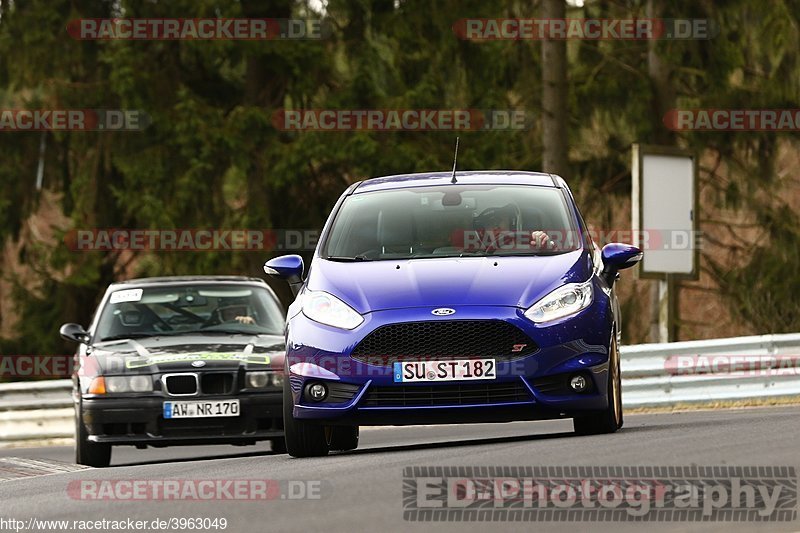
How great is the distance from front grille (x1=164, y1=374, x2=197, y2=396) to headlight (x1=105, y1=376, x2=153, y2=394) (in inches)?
6.3

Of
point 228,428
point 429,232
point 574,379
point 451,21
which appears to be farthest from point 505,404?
point 451,21

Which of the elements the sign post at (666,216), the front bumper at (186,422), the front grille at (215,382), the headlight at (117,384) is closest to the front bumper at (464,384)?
the front bumper at (186,422)

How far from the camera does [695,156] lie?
71.1ft

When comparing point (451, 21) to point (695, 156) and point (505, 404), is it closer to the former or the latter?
point (695, 156)

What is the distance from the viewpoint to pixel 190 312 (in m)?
15.7

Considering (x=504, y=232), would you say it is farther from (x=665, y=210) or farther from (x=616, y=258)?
(x=665, y=210)

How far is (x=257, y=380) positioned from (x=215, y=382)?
1.18 feet

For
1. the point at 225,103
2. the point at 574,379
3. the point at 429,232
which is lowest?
the point at 574,379

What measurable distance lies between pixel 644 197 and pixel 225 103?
46.7 ft

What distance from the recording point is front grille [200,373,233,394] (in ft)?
46.4

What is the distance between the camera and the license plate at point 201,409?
14039 millimetres

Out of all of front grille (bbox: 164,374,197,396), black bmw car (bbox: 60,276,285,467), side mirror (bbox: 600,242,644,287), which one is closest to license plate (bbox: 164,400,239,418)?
black bmw car (bbox: 60,276,285,467)

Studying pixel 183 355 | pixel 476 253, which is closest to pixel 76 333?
pixel 183 355

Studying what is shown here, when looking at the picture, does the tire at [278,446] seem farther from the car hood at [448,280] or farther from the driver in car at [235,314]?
the car hood at [448,280]
